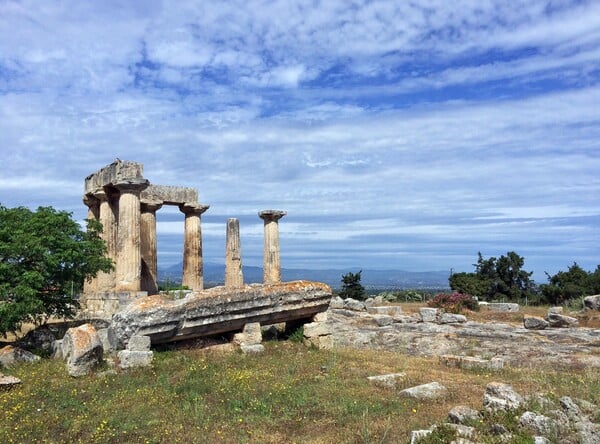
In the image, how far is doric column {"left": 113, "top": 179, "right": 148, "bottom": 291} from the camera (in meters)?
21.7

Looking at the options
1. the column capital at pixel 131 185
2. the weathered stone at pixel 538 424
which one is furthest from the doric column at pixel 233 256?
the weathered stone at pixel 538 424

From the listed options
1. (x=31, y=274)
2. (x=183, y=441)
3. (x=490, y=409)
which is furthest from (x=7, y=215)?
(x=490, y=409)

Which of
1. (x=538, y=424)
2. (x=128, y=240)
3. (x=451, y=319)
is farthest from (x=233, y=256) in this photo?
(x=538, y=424)

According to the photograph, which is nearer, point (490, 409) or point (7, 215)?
point (490, 409)

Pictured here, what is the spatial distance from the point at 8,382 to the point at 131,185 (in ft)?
41.3

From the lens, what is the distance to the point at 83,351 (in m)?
10.9

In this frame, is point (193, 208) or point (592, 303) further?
point (193, 208)

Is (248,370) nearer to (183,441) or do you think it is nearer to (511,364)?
(183,441)

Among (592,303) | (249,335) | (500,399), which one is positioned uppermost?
(500,399)

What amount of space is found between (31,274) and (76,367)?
4.17m

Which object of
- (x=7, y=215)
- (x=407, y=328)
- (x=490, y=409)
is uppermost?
(x=7, y=215)

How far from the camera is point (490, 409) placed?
757 cm

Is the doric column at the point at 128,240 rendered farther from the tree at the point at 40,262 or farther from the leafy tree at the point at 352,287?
the leafy tree at the point at 352,287

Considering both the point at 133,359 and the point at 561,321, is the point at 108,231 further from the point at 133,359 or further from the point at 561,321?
the point at 561,321
